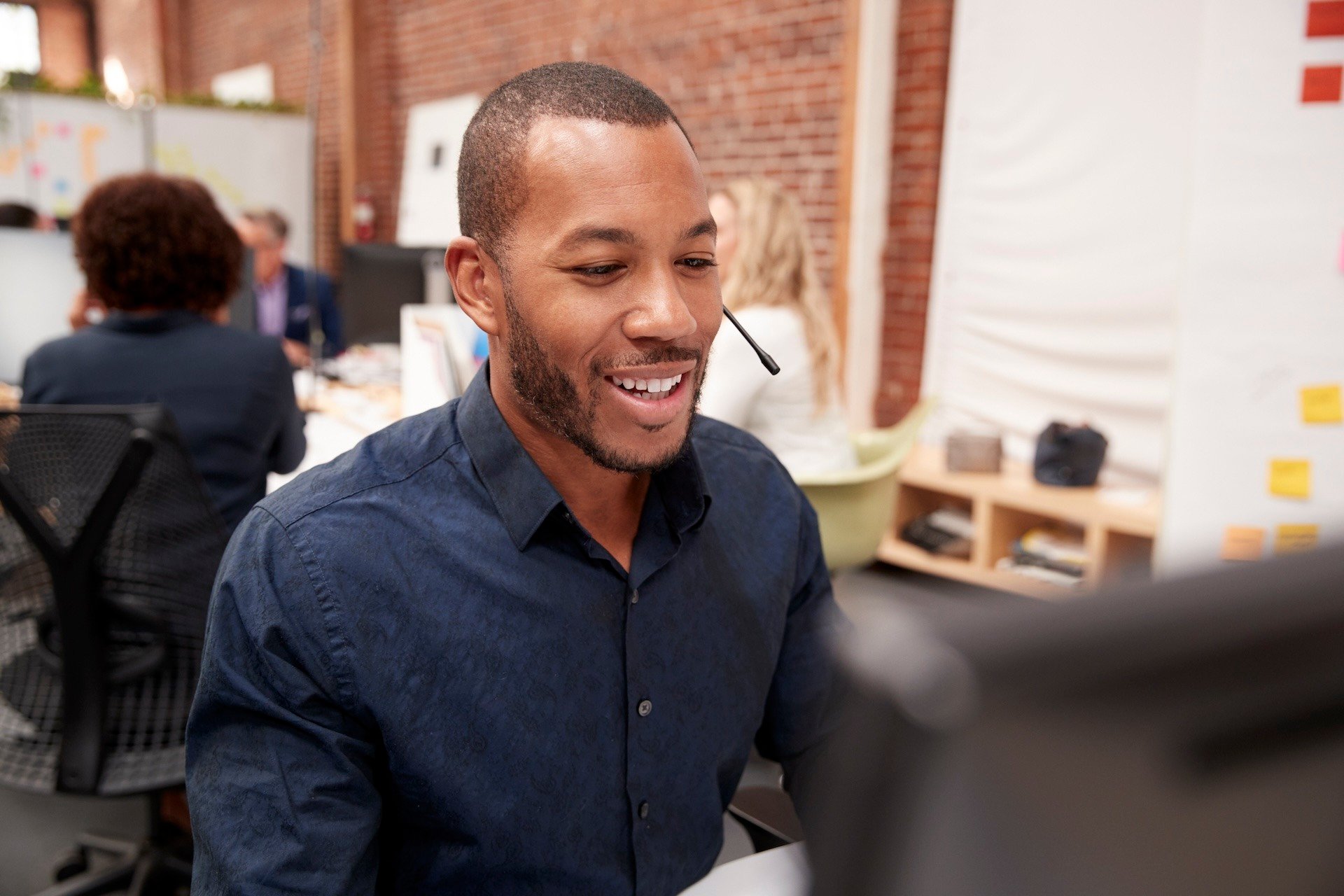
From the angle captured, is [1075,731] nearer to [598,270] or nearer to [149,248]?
[598,270]

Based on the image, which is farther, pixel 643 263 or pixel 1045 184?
pixel 1045 184

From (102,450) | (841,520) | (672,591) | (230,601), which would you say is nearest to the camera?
(230,601)

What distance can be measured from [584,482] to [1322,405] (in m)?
1.87

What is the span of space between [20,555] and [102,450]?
31 centimetres

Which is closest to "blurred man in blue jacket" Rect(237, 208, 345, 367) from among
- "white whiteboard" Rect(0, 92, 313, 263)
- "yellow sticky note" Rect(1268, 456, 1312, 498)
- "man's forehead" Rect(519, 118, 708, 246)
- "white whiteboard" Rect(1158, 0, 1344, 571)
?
"white whiteboard" Rect(0, 92, 313, 263)

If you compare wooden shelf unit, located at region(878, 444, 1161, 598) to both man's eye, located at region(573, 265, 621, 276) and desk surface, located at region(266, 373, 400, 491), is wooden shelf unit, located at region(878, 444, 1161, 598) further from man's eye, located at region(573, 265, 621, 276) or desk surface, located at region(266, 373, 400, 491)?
man's eye, located at region(573, 265, 621, 276)

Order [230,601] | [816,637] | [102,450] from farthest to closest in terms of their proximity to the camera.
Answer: [102,450]
[816,637]
[230,601]

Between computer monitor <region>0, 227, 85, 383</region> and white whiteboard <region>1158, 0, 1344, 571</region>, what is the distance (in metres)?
3.08

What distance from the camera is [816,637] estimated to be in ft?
3.66

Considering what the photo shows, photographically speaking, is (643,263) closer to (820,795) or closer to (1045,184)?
(820,795)

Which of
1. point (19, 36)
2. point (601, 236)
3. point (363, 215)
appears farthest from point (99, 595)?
point (19, 36)

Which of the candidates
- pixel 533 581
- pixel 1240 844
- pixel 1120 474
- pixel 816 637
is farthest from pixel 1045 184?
pixel 1240 844

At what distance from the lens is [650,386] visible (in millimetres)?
921

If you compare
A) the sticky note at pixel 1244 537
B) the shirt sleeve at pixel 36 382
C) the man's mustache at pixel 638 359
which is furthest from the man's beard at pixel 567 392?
the sticky note at pixel 1244 537
